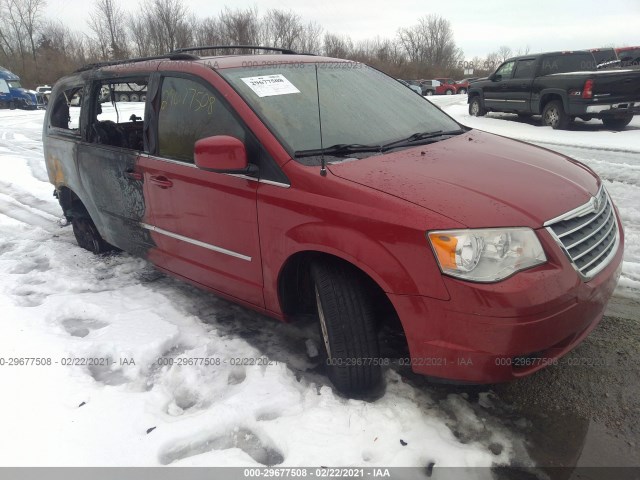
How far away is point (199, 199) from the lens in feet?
9.71

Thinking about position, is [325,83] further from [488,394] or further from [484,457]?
[484,457]

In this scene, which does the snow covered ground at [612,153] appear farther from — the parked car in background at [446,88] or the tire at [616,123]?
the parked car in background at [446,88]

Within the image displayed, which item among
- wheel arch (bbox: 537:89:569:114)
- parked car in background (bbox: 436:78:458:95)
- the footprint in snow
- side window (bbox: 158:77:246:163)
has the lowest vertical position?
the footprint in snow

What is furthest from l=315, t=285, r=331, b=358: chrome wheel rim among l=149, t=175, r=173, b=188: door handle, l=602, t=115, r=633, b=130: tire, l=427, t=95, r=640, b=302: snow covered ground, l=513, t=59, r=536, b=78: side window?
l=513, t=59, r=536, b=78: side window

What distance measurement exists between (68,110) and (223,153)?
2967mm

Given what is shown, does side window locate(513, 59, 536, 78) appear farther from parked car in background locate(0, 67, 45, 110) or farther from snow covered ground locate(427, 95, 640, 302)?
parked car in background locate(0, 67, 45, 110)

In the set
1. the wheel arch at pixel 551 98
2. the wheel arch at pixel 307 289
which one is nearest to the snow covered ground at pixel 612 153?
the wheel arch at pixel 551 98

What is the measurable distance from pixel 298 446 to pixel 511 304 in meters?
1.17

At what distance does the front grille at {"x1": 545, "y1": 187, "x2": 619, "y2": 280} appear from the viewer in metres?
2.15

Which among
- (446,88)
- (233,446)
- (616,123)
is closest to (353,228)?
(233,446)

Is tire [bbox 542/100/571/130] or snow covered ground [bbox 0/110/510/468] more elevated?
tire [bbox 542/100/571/130]

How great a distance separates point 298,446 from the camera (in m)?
2.20

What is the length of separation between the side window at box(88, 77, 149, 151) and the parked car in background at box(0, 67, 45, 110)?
29.2 meters

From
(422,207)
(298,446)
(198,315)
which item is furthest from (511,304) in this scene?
(198,315)
